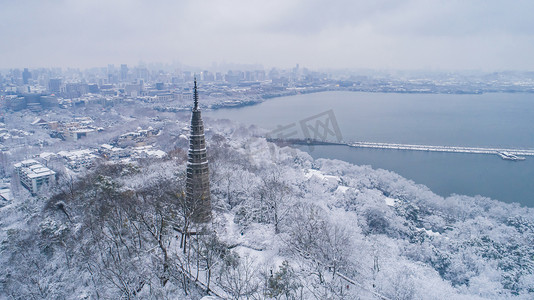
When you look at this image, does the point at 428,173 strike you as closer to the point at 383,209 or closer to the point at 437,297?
the point at 383,209

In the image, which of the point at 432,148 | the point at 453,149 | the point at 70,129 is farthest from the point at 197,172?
the point at 70,129

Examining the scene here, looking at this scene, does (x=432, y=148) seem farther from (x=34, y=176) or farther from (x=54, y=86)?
(x=54, y=86)

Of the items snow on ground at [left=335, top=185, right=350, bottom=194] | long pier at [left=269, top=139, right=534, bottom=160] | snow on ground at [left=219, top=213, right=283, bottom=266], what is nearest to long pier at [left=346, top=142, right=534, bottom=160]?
long pier at [left=269, top=139, right=534, bottom=160]

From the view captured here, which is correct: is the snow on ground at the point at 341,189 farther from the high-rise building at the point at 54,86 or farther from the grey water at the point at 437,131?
the high-rise building at the point at 54,86

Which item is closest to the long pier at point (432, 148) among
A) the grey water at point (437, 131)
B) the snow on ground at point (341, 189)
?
the grey water at point (437, 131)

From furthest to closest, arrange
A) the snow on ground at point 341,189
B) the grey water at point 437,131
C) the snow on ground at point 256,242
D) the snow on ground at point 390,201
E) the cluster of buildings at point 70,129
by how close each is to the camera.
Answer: the cluster of buildings at point 70,129 → the grey water at point 437,131 → the snow on ground at point 341,189 → the snow on ground at point 390,201 → the snow on ground at point 256,242

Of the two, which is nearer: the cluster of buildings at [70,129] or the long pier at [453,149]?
the long pier at [453,149]
